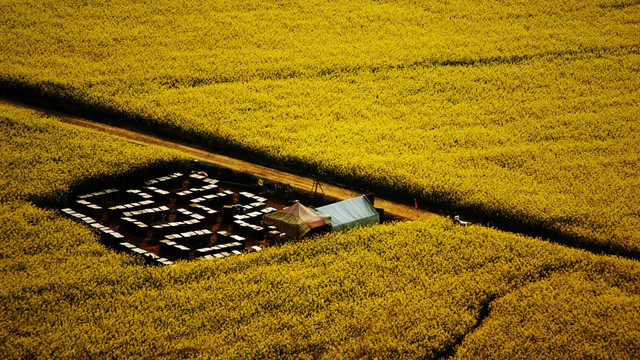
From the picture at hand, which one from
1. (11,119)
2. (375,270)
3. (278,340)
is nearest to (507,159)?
(375,270)

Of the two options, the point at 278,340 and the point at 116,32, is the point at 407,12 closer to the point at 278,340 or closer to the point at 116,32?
the point at 116,32

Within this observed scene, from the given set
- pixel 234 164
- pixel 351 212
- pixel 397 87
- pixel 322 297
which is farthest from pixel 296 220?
pixel 397 87

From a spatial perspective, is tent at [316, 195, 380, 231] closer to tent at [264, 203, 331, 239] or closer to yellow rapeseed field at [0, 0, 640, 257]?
tent at [264, 203, 331, 239]

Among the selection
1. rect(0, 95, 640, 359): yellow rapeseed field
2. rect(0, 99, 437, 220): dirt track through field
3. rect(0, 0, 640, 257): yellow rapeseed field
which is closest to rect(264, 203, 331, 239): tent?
rect(0, 95, 640, 359): yellow rapeseed field

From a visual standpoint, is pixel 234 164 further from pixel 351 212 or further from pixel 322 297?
pixel 322 297

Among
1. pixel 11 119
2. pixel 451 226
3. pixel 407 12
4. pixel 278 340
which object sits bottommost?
pixel 278 340

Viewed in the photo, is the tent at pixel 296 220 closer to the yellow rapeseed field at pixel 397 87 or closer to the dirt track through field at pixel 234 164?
the dirt track through field at pixel 234 164
